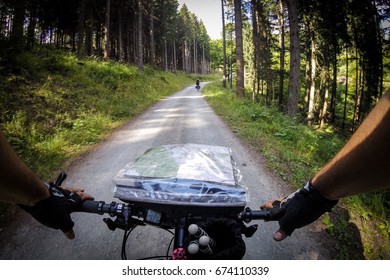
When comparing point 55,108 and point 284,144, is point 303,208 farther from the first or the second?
point 55,108

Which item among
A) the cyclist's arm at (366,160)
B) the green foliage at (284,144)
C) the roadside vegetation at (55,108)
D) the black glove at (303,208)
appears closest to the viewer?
the cyclist's arm at (366,160)

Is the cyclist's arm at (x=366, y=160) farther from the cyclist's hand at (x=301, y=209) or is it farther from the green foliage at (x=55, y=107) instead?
the green foliage at (x=55, y=107)

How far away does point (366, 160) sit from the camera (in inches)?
36.9

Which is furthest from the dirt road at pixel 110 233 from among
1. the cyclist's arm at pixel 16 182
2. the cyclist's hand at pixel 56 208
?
the cyclist's arm at pixel 16 182

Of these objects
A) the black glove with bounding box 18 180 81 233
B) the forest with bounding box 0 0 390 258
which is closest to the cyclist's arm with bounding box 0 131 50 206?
the black glove with bounding box 18 180 81 233

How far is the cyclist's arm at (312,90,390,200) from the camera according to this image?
0.88m

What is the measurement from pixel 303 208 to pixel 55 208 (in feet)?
5.37

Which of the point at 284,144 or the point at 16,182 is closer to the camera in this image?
the point at 16,182

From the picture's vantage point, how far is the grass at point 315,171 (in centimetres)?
305

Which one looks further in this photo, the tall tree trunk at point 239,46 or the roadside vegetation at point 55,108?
the tall tree trunk at point 239,46

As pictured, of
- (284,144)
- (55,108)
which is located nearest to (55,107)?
(55,108)

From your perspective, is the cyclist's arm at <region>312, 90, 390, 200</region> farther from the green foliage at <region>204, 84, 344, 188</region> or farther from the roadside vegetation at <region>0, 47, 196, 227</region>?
the roadside vegetation at <region>0, 47, 196, 227</region>

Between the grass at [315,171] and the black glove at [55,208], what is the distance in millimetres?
3199
